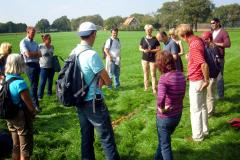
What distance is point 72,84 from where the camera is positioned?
16.4ft

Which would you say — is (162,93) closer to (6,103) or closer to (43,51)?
(6,103)

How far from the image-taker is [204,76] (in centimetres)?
649

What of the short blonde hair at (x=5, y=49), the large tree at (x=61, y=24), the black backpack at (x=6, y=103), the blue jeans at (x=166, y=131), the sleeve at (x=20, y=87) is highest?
the large tree at (x=61, y=24)

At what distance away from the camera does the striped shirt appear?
6.44 meters

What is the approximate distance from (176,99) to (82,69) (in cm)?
157

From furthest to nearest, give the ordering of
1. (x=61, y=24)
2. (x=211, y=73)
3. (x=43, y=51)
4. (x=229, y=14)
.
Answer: (x=61, y=24) < (x=229, y=14) < (x=43, y=51) < (x=211, y=73)

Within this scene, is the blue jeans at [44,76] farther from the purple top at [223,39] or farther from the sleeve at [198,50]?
the sleeve at [198,50]

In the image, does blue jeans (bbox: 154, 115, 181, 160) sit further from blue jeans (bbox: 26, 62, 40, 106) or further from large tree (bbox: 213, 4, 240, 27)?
large tree (bbox: 213, 4, 240, 27)

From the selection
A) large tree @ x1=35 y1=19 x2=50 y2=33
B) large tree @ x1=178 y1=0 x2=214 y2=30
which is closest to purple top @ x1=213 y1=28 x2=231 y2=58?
large tree @ x1=178 y1=0 x2=214 y2=30

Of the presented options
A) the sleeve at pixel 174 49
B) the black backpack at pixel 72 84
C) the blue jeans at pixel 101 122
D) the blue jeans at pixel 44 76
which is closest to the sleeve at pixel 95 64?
the black backpack at pixel 72 84

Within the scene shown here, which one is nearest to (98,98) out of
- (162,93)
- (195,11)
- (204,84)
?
(162,93)

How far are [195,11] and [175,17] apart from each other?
9.80 meters

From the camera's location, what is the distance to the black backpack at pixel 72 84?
4.96 m

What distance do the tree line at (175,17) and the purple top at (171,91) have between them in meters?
73.8
